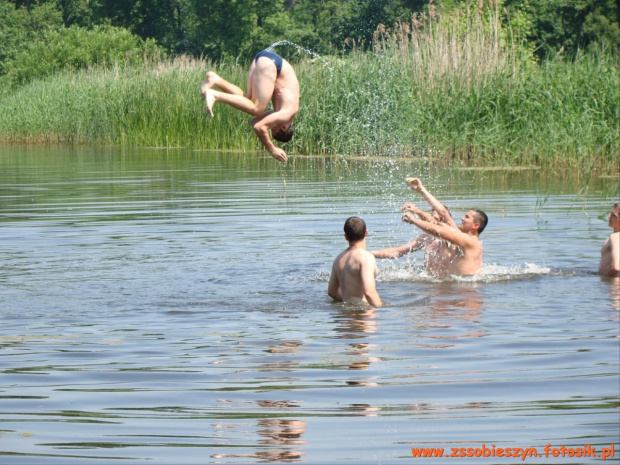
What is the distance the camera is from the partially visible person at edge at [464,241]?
11.5 metres

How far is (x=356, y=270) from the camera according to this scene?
988 centimetres

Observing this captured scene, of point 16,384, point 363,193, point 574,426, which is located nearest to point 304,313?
point 16,384

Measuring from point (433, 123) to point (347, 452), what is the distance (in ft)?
55.4

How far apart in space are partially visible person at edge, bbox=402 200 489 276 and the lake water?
0.71ft

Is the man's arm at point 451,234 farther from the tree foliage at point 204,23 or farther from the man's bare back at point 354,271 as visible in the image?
the tree foliage at point 204,23

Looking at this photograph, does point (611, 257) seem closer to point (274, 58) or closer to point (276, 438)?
point (274, 58)

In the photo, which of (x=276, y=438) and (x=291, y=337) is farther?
(x=291, y=337)

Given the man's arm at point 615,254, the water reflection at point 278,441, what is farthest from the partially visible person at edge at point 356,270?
the water reflection at point 278,441

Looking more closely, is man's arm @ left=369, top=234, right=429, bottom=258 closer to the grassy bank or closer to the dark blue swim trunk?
the dark blue swim trunk

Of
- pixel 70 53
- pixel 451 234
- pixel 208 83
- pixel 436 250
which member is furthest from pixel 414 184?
pixel 70 53

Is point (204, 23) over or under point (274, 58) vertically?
over

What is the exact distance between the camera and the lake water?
575 centimetres

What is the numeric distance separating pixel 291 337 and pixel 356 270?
157cm

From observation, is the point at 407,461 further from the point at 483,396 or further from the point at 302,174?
the point at 302,174
